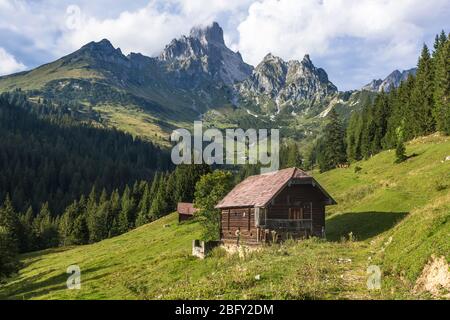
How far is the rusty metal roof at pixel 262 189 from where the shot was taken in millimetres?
43134

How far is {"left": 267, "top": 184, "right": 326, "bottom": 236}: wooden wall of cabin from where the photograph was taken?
43562mm

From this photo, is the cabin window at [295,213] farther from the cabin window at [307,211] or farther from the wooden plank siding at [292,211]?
the cabin window at [307,211]

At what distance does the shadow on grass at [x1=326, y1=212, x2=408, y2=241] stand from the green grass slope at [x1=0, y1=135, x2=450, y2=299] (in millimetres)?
139

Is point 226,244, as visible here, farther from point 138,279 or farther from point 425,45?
point 425,45

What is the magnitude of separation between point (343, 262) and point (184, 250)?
25.3m

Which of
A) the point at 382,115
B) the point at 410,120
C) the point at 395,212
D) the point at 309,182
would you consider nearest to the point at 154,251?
the point at 309,182

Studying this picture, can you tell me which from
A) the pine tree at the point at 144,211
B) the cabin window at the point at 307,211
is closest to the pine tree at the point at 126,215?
the pine tree at the point at 144,211

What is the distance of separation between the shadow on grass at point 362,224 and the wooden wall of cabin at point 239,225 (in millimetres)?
8197

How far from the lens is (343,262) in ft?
91.0

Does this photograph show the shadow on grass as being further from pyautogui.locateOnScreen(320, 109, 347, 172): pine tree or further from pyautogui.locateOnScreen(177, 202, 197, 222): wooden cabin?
pyautogui.locateOnScreen(320, 109, 347, 172): pine tree

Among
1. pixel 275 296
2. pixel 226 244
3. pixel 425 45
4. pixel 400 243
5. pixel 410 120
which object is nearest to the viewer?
pixel 275 296

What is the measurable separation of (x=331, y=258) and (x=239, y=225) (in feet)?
64.6

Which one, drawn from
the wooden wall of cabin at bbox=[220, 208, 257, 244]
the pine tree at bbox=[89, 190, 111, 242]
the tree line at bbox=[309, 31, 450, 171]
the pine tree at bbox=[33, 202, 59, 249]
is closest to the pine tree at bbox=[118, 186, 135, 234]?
the pine tree at bbox=[89, 190, 111, 242]

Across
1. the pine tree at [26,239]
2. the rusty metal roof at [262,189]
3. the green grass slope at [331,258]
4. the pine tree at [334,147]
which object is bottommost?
the pine tree at [26,239]
